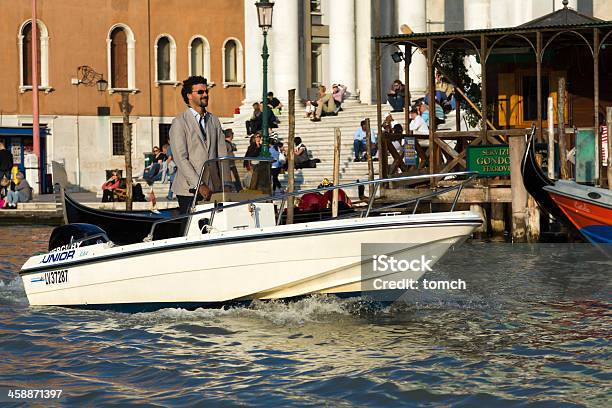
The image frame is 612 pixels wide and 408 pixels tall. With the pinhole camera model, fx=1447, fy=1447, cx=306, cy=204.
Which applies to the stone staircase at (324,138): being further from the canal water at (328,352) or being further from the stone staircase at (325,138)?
the canal water at (328,352)

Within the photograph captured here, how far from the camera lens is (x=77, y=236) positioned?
1284 centimetres

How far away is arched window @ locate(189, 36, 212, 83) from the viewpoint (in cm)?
4647

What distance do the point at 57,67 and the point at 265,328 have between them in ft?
106

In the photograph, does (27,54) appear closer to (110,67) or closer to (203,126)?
(110,67)

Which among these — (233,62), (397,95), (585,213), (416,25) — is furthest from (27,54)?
(585,213)

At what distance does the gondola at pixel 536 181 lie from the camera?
1828cm

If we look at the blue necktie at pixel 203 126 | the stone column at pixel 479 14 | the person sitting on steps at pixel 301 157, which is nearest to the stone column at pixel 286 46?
the stone column at pixel 479 14

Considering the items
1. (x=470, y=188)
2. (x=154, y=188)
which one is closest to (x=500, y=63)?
(x=470, y=188)

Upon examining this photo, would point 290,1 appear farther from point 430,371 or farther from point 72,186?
point 430,371

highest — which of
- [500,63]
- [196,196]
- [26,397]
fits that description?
[500,63]

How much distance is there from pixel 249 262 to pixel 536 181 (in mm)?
7441

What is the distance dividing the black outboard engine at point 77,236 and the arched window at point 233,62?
34260 mm

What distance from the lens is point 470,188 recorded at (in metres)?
21.5

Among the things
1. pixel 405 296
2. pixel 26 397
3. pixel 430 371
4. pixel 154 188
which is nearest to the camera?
pixel 26 397
